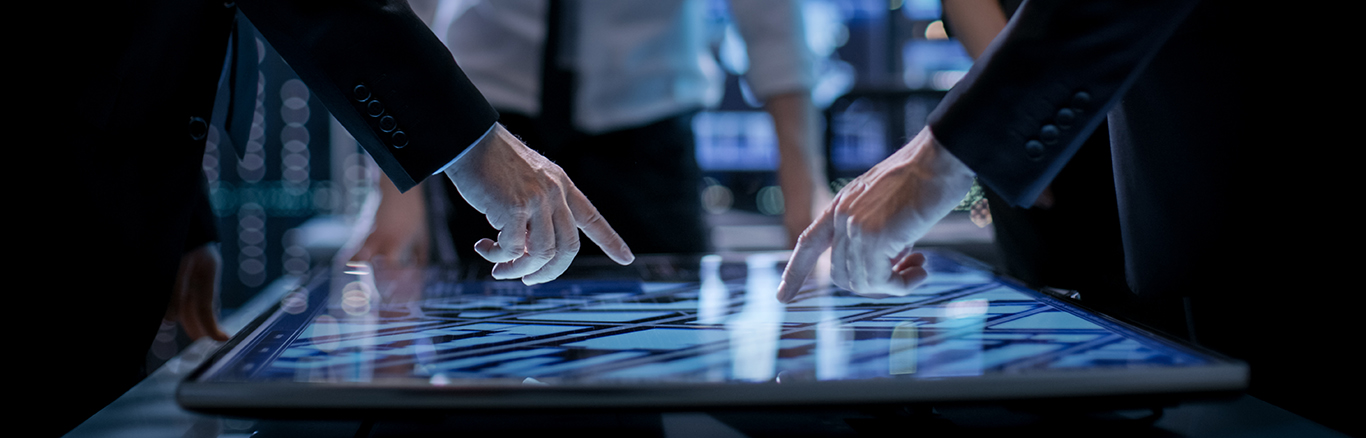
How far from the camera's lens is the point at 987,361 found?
0.37 m

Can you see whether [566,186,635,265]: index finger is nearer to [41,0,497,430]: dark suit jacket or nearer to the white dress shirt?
[41,0,497,430]: dark suit jacket

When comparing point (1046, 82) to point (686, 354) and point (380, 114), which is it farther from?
point (380, 114)

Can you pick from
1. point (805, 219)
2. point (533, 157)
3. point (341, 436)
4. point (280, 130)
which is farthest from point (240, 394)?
point (280, 130)

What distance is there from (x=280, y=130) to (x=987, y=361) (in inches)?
113

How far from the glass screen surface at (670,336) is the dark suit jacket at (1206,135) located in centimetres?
11

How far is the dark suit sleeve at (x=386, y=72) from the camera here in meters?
0.49

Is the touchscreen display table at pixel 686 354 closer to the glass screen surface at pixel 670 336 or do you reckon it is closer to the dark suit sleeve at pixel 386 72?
the glass screen surface at pixel 670 336

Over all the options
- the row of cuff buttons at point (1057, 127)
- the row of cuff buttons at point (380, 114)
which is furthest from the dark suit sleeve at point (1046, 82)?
the row of cuff buttons at point (380, 114)

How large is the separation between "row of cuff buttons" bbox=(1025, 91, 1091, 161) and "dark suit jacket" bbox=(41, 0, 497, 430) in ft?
1.16

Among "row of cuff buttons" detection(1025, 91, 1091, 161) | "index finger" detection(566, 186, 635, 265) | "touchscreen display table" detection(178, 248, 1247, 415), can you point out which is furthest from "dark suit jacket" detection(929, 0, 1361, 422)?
"index finger" detection(566, 186, 635, 265)

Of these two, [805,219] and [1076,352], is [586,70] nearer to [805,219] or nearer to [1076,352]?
[805,219]

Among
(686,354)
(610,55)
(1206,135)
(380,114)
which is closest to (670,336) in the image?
(686,354)

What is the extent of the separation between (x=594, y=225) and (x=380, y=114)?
0.16 m

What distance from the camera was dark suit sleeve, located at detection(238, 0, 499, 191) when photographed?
0.49 meters
